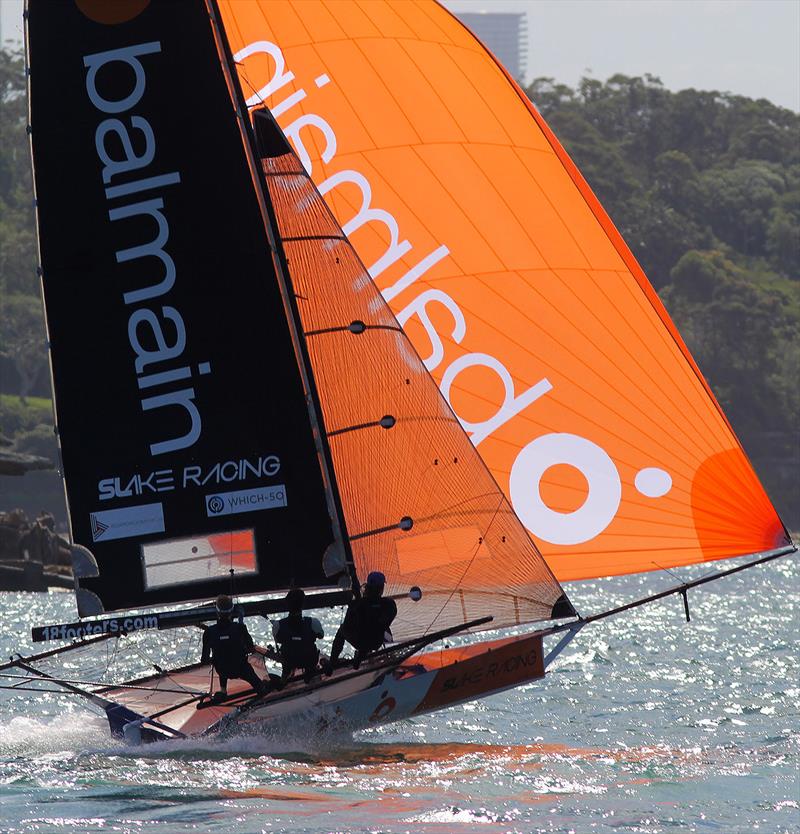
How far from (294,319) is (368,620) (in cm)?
211

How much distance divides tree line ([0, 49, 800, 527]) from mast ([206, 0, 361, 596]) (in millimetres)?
51113

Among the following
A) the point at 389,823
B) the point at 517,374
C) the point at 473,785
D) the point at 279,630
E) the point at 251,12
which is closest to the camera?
the point at 389,823

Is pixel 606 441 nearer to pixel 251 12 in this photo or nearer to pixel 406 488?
pixel 406 488

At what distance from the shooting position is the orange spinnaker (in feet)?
39.0

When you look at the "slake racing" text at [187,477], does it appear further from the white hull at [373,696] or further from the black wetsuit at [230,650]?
the white hull at [373,696]

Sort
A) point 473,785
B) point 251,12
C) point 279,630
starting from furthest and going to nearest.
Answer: point 251,12 < point 279,630 < point 473,785

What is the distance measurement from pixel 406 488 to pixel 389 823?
298 cm

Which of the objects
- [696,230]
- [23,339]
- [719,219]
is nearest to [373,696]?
[23,339]

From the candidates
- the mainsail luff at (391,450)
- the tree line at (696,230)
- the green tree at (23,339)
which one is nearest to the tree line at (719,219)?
the tree line at (696,230)

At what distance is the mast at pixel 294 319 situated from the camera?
11.6 m

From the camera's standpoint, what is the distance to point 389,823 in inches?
365

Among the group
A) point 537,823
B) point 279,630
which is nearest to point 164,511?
point 279,630

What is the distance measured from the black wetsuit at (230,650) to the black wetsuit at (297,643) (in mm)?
218

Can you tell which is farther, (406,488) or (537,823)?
(406,488)
